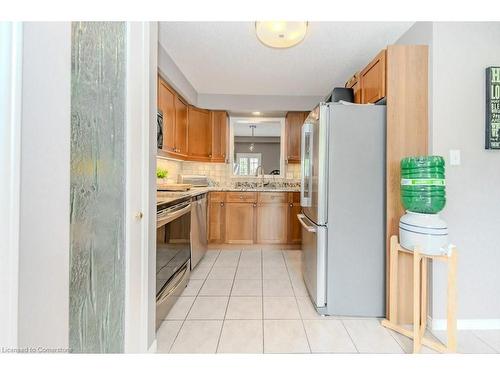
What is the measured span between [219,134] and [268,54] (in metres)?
1.65

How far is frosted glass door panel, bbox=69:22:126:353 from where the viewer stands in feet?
2.65

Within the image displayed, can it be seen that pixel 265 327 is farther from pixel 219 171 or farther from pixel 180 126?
pixel 219 171

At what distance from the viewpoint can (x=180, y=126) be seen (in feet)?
10.7

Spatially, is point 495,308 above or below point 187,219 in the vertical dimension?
below

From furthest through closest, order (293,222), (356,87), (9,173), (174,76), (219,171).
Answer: (219,171) → (293,222) → (174,76) → (356,87) → (9,173)

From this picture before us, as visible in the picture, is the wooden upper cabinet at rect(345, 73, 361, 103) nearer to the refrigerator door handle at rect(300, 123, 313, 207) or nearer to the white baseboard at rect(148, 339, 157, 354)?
the refrigerator door handle at rect(300, 123, 313, 207)

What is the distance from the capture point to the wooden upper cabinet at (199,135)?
11.8ft

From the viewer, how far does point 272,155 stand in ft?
13.5

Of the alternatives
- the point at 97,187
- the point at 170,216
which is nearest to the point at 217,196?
the point at 170,216

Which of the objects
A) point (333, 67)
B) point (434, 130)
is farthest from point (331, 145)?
point (333, 67)

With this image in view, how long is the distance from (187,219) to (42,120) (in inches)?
69.6

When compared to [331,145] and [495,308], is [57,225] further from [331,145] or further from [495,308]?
[495,308]

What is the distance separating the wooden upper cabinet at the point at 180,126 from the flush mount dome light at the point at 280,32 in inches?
71.8

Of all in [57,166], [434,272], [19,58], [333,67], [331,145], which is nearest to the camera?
[19,58]
